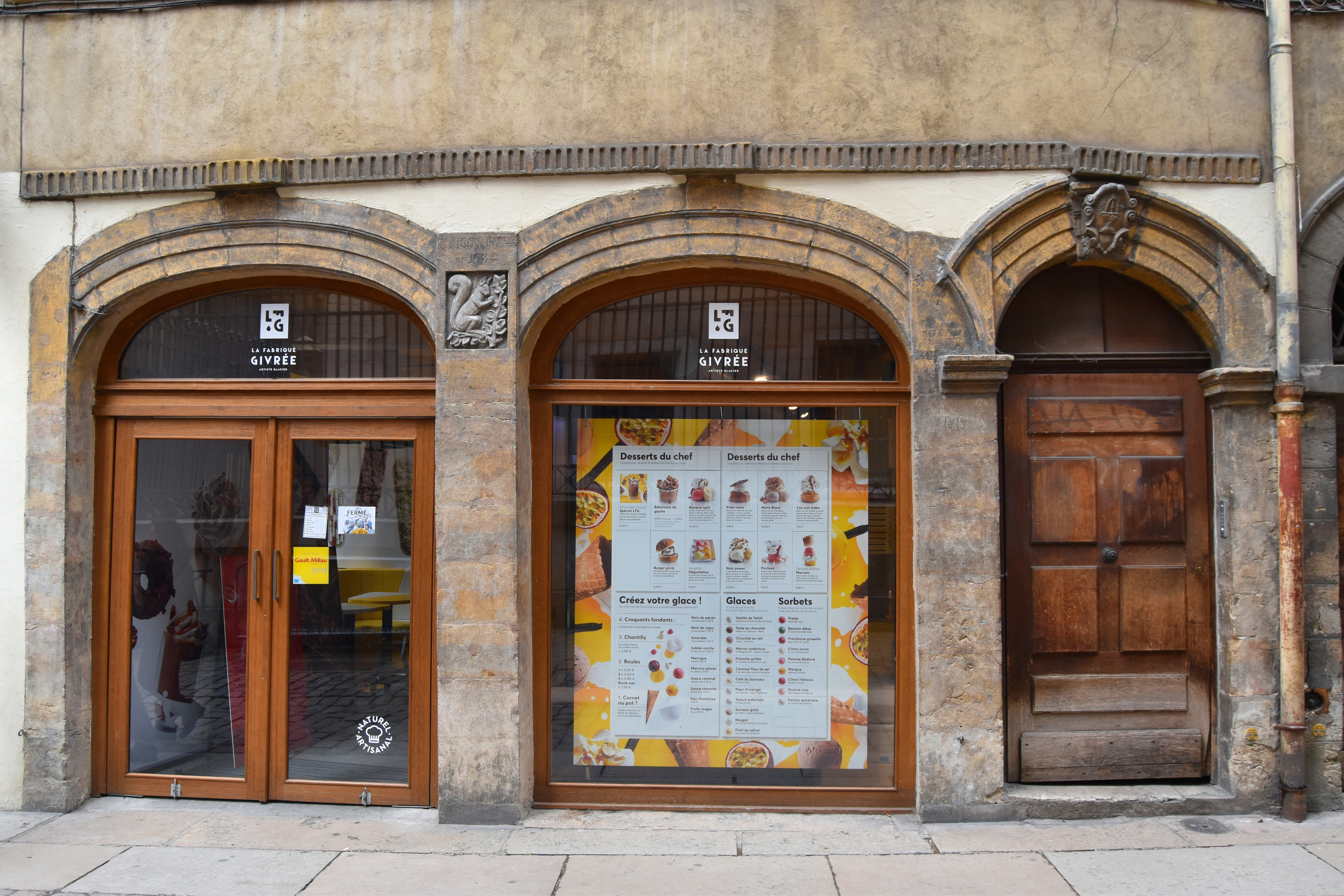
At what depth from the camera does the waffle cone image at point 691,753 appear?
16.6 ft

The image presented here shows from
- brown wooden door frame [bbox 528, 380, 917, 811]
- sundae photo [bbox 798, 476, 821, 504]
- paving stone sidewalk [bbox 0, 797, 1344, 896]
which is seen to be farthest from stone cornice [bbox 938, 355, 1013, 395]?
paving stone sidewalk [bbox 0, 797, 1344, 896]

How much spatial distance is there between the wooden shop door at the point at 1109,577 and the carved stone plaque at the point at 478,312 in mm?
2935

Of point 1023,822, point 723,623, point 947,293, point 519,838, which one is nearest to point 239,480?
point 519,838

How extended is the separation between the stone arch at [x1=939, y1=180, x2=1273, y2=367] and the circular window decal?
13.5ft

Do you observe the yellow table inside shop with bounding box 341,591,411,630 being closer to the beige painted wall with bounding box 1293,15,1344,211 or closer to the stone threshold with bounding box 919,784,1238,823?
the stone threshold with bounding box 919,784,1238,823

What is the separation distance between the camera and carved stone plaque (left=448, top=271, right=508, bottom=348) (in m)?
4.82

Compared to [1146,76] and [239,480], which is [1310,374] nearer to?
[1146,76]

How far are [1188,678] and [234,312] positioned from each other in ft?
20.0

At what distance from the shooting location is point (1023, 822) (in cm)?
466

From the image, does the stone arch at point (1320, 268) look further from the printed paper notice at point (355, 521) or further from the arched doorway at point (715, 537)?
the printed paper notice at point (355, 521)

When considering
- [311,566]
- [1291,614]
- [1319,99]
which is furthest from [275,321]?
[1319,99]

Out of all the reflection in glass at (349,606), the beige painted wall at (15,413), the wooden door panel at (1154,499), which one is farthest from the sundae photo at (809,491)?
the beige painted wall at (15,413)

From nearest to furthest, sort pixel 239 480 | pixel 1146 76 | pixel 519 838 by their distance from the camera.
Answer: pixel 519 838 → pixel 1146 76 → pixel 239 480

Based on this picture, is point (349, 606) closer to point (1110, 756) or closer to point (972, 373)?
point (972, 373)
